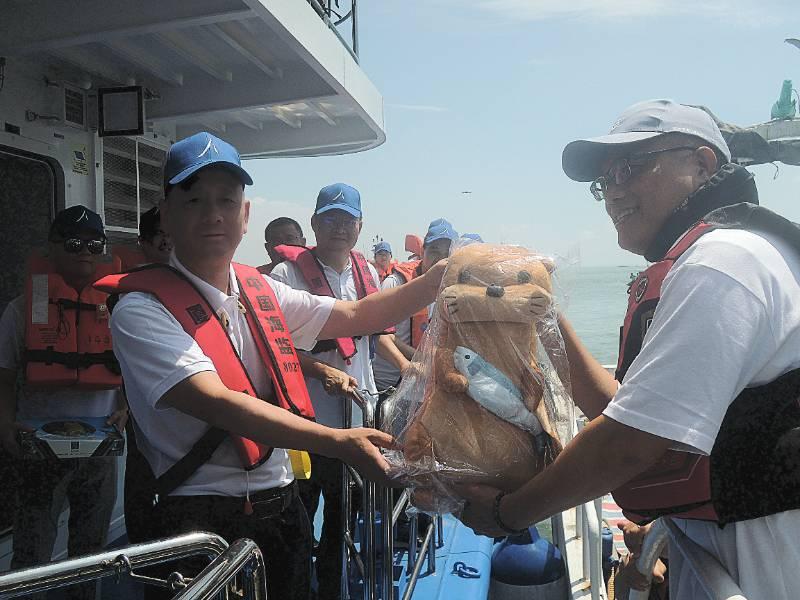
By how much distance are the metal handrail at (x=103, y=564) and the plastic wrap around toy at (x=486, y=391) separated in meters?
0.49

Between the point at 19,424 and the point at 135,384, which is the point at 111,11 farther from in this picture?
the point at 135,384

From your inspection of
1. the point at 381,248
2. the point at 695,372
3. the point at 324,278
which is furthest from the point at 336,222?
the point at 381,248

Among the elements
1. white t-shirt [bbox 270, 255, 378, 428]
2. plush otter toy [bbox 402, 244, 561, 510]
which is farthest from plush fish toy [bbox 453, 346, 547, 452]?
white t-shirt [bbox 270, 255, 378, 428]

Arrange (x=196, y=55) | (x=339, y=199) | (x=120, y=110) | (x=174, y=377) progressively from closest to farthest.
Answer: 1. (x=174, y=377)
2. (x=339, y=199)
3. (x=196, y=55)
4. (x=120, y=110)

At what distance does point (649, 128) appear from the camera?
157cm

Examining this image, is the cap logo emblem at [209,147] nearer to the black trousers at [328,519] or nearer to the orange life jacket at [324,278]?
the orange life jacket at [324,278]

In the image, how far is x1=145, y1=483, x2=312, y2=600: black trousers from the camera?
69.5 inches

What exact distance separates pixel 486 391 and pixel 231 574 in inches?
27.1

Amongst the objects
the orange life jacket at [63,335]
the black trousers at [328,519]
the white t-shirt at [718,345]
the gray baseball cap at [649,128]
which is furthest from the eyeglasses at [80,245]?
the white t-shirt at [718,345]

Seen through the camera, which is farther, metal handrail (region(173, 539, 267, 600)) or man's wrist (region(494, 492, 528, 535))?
man's wrist (region(494, 492, 528, 535))

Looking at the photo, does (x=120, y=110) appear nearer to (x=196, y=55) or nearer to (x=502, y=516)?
(x=196, y=55)

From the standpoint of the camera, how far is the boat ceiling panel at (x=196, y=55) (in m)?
3.41

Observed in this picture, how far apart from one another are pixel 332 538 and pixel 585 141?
2.56 metres

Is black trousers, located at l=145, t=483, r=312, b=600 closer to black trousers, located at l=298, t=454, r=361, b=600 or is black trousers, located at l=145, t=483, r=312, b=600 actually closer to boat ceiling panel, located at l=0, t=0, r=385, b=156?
black trousers, located at l=298, t=454, r=361, b=600
